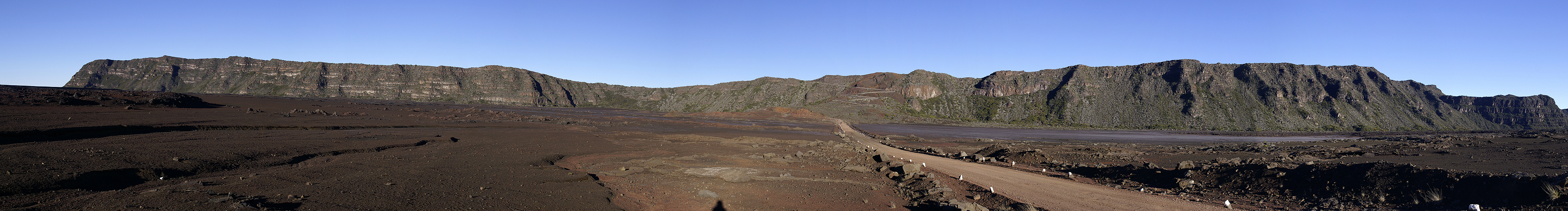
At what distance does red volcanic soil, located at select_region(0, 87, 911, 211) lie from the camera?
33.8ft

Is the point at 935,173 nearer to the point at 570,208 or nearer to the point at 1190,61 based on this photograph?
the point at 570,208

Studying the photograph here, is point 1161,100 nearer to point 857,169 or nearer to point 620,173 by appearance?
point 857,169

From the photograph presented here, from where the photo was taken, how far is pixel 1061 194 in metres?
15.2

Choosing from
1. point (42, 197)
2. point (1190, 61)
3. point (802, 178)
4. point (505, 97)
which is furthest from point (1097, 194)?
point (505, 97)

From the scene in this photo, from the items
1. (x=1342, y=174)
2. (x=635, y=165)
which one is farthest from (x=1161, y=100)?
(x=635, y=165)

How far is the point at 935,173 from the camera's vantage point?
18281mm

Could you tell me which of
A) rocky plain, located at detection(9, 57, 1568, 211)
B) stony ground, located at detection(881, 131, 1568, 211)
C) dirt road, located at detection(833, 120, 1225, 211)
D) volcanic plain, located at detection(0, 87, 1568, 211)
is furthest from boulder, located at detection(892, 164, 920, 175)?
stony ground, located at detection(881, 131, 1568, 211)

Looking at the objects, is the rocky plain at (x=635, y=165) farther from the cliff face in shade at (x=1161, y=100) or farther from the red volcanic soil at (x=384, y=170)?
the cliff face in shade at (x=1161, y=100)

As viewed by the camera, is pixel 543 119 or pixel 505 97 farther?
pixel 505 97

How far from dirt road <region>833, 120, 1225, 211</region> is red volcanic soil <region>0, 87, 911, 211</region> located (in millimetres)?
2967

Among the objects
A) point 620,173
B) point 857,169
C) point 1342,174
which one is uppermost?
point 1342,174

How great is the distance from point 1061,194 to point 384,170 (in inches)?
669

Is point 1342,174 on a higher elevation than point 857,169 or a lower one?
higher

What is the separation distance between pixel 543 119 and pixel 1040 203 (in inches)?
2162
